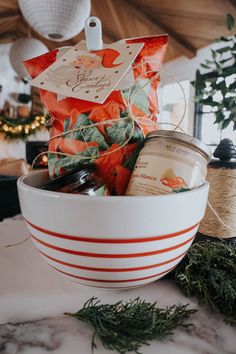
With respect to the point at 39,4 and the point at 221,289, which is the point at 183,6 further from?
the point at 221,289

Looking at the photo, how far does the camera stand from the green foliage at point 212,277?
0.92ft

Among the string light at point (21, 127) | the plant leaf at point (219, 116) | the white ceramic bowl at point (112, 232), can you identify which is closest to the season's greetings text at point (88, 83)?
the white ceramic bowl at point (112, 232)

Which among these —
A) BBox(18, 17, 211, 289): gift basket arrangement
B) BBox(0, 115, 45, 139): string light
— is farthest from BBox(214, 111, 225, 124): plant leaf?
BBox(0, 115, 45, 139): string light

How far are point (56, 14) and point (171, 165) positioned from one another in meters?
1.58

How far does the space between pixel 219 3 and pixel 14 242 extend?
10.6 ft

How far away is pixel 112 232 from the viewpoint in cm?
23

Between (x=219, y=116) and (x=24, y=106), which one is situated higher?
(x=219, y=116)

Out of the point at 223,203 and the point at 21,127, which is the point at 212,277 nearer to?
the point at 223,203

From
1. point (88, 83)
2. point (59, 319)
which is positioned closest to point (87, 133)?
point (88, 83)

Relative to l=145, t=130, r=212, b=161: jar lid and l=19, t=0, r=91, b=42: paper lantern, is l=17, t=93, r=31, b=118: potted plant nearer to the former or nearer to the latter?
l=19, t=0, r=91, b=42: paper lantern

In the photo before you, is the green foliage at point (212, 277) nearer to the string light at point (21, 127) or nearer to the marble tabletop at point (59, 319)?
the marble tabletop at point (59, 319)

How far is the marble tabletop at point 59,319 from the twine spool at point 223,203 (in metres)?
0.20

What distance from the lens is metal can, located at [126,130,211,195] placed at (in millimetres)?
262

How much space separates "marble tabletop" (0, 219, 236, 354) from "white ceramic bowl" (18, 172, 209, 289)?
4cm
